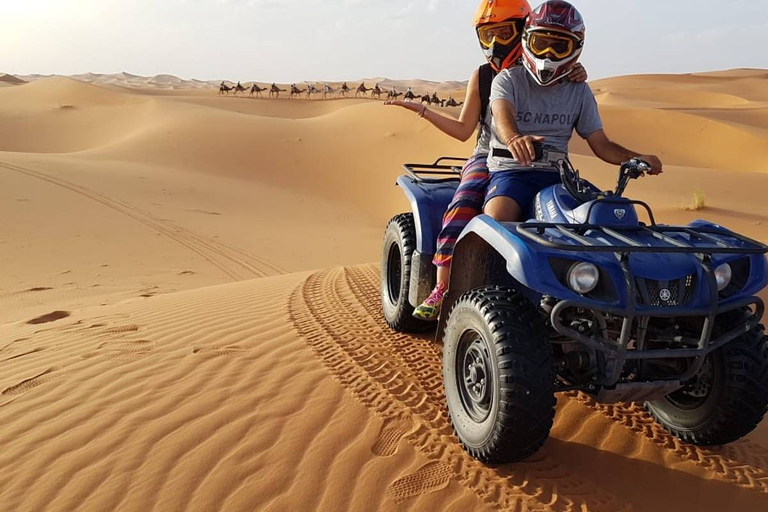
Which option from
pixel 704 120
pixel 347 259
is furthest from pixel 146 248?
pixel 704 120

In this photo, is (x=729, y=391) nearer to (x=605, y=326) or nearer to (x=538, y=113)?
(x=605, y=326)

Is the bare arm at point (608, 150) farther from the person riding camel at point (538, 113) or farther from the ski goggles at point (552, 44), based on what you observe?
the ski goggles at point (552, 44)

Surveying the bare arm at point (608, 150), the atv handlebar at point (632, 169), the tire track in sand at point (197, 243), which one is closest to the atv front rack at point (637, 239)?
the atv handlebar at point (632, 169)

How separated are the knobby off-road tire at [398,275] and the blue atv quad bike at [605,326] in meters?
1.34

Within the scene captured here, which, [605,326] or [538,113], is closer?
[605,326]

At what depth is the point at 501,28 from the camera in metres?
3.92

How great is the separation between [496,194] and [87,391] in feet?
8.99

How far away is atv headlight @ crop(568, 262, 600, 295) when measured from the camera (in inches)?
101

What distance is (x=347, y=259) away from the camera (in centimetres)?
1113

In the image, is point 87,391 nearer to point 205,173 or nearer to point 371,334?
point 371,334

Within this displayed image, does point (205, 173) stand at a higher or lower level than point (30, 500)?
lower

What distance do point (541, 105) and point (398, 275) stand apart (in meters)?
2.15

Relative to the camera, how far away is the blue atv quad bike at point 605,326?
2535 millimetres

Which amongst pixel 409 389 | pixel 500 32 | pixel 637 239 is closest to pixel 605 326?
pixel 637 239
